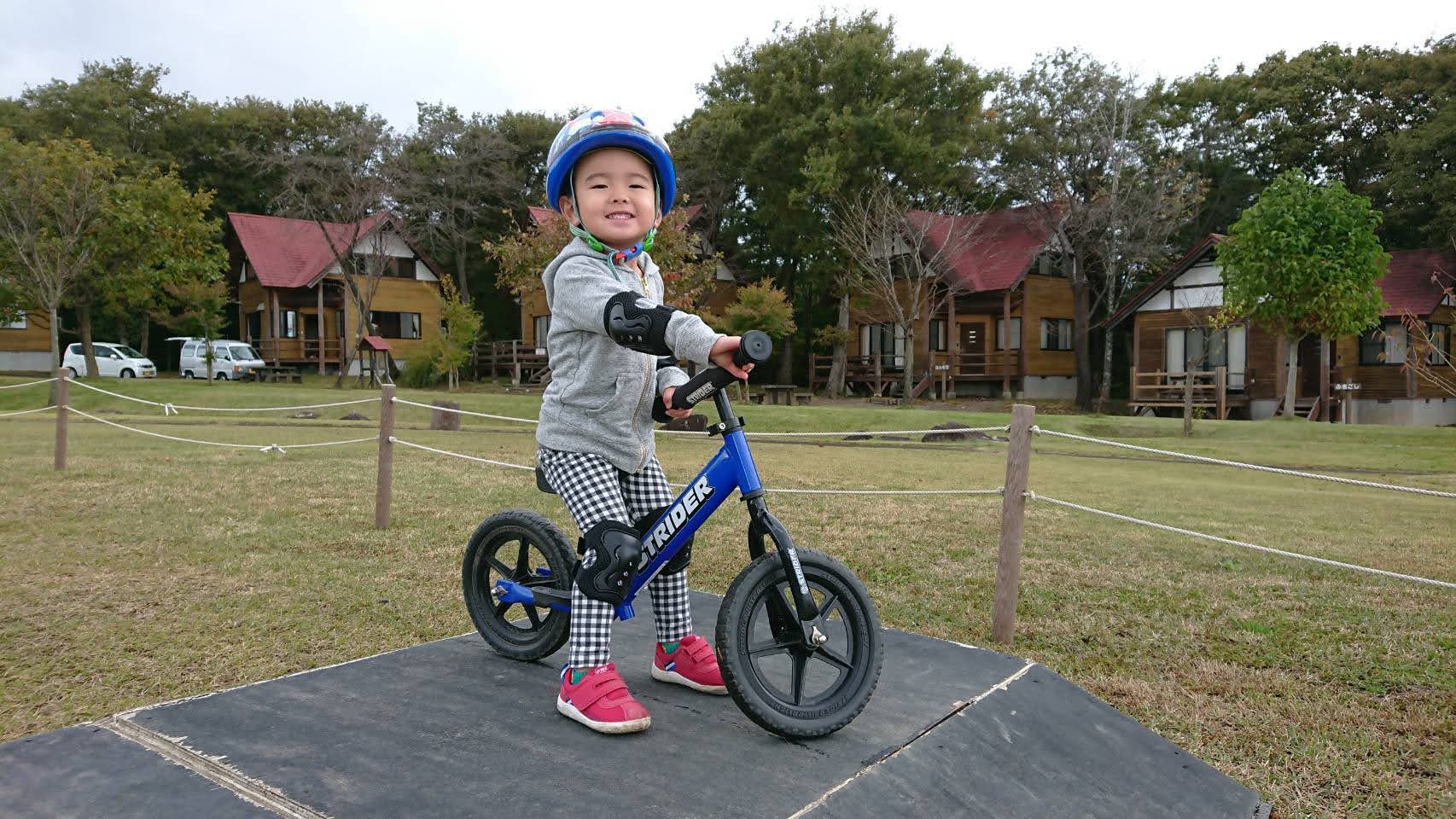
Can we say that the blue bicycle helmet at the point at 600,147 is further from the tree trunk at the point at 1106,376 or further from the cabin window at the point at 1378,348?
the tree trunk at the point at 1106,376

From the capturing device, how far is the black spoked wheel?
336 cm

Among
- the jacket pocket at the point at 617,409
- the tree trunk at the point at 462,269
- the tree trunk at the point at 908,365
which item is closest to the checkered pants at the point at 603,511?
the jacket pocket at the point at 617,409

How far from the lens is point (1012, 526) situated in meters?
4.40

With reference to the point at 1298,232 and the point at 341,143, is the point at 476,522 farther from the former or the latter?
the point at 341,143

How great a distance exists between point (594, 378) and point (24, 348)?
4442cm

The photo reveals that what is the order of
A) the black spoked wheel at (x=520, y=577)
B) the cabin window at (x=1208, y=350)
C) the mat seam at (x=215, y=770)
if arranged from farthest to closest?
the cabin window at (x=1208, y=350), the black spoked wheel at (x=520, y=577), the mat seam at (x=215, y=770)

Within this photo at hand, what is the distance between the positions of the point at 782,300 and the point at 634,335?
24774mm

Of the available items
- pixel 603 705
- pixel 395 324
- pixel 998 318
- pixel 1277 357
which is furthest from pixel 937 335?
pixel 603 705

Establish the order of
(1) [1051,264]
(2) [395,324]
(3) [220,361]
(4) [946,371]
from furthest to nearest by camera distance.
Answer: (2) [395,324]
(3) [220,361]
(1) [1051,264]
(4) [946,371]

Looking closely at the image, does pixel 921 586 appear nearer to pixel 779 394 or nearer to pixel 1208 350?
pixel 779 394

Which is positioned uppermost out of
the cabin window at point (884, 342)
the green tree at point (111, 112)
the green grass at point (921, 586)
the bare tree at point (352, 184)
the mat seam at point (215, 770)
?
the green tree at point (111, 112)

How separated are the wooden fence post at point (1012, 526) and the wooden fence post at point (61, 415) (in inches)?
380

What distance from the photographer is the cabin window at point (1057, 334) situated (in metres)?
31.9

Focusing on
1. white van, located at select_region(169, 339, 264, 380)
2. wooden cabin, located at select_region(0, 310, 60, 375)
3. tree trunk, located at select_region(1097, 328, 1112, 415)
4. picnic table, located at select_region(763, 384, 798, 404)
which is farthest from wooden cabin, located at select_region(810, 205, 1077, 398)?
wooden cabin, located at select_region(0, 310, 60, 375)
